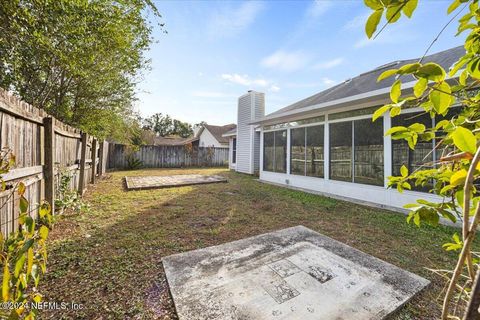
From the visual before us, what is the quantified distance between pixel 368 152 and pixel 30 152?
21.7 ft

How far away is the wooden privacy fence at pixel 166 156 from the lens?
1301 cm

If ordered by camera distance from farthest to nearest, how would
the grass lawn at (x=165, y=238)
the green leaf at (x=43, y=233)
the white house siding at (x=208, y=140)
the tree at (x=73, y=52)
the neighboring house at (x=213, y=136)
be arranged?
1. the white house siding at (x=208, y=140)
2. the neighboring house at (x=213, y=136)
3. the tree at (x=73, y=52)
4. the grass lawn at (x=165, y=238)
5. the green leaf at (x=43, y=233)

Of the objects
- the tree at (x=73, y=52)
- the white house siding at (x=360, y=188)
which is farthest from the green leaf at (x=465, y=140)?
the tree at (x=73, y=52)

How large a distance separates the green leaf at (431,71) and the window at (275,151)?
7541mm

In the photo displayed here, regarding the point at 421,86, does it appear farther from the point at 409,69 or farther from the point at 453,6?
the point at 453,6

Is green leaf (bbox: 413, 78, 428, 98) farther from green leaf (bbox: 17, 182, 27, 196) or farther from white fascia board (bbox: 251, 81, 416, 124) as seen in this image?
→ white fascia board (bbox: 251, 81, 416, 124)

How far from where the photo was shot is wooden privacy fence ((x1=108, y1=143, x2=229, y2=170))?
13.0m

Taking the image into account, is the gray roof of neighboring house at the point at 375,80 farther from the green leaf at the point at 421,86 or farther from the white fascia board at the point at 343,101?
the green leaf at the point at 421,86

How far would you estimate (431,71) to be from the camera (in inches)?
20.3

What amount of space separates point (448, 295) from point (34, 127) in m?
4.07

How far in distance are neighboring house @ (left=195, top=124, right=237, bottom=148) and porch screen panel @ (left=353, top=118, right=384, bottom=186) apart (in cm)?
1492

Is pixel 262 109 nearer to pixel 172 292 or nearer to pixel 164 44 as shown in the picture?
pixel 164 44

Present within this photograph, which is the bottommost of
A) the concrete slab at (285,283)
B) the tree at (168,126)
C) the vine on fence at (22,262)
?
the concrete slab at (285,283)

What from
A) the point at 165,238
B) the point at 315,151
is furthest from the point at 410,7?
the point at 315,151
